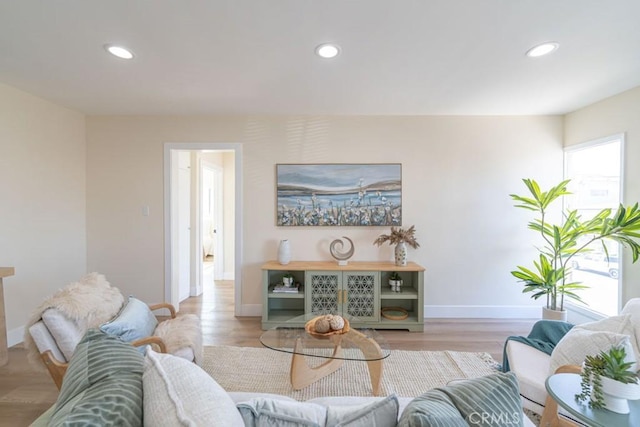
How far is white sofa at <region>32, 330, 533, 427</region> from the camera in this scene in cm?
68

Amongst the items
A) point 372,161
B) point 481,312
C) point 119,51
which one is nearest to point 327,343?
point 372,161

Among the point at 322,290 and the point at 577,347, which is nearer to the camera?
the point at 577,347

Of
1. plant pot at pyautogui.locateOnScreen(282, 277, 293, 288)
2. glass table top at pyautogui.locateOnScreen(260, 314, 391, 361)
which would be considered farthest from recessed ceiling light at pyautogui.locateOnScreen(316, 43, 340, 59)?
plant pot at pyautogui.locateOnScreen(282, 277, 293, 288)

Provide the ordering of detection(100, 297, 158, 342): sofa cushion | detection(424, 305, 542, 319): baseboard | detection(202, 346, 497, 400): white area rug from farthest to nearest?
1. detection(424, 305, 542, 319): baseboard
2. detection(202, 346, 497, 400): white area rug
3. detection(100, 297, 158, 342): sofa cushion

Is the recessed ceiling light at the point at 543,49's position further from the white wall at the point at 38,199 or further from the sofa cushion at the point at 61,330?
the white wall at the point at 38,199

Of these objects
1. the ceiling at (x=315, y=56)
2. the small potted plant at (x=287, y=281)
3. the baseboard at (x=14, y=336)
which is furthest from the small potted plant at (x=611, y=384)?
the baseboard at (x=14, y=336)

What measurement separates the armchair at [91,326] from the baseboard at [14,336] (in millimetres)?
1550

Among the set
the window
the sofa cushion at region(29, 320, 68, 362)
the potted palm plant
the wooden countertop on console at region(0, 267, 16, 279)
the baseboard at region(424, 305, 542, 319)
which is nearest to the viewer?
the sofa cushion at region(29, 320, 68, 362)

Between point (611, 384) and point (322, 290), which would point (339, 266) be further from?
point (611, 384)

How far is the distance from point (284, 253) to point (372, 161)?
1.56 metres

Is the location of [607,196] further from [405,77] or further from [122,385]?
[122,385]

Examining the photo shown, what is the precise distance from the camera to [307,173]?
346 centimetres

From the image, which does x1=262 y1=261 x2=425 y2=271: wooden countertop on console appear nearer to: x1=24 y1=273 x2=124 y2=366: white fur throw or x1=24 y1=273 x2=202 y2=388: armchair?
x1=24 y1=273 x2=202 y2=388: armchair

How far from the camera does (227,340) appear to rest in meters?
2.82
